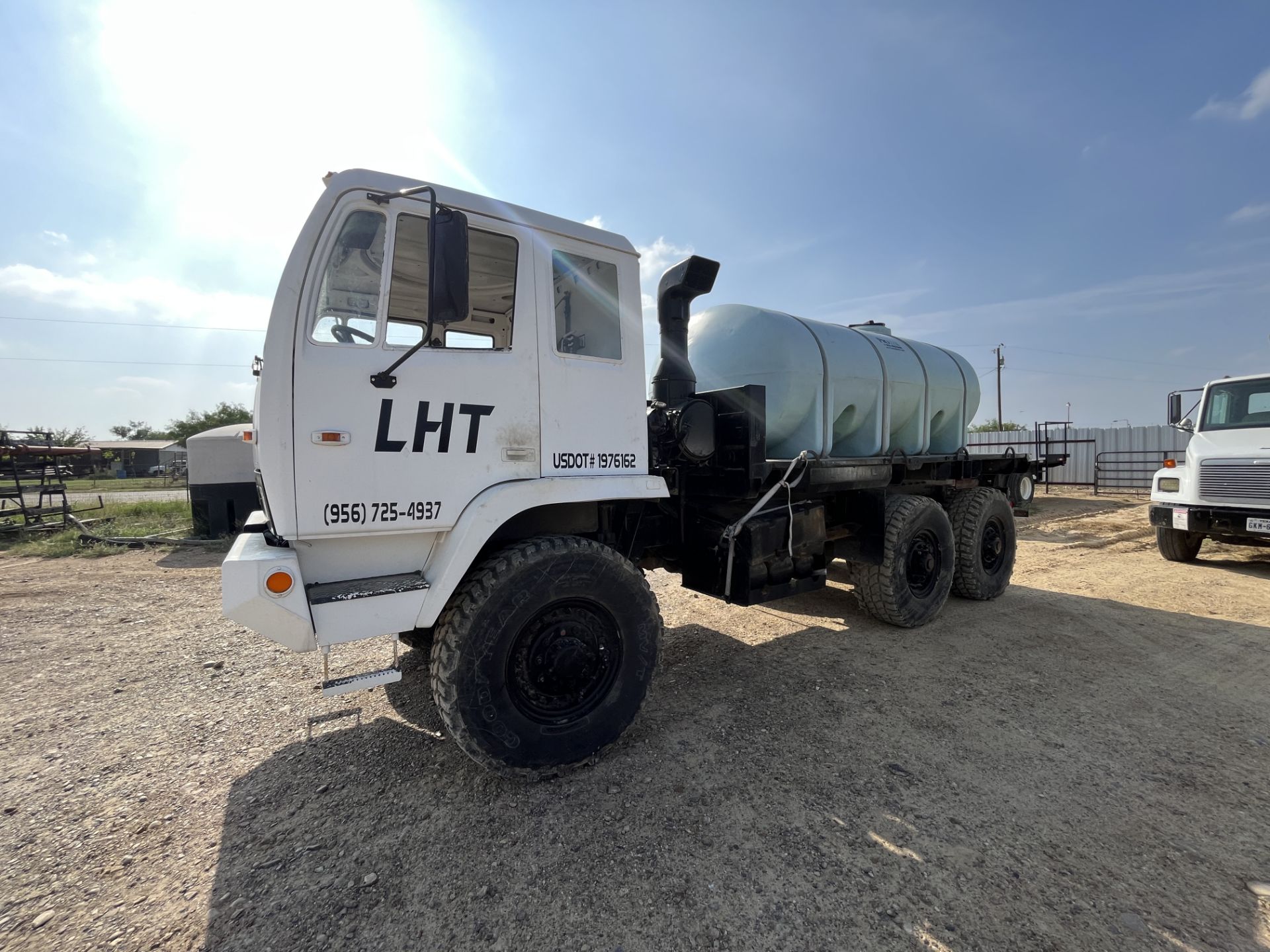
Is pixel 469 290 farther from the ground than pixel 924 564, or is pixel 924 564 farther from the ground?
pixel 469 290

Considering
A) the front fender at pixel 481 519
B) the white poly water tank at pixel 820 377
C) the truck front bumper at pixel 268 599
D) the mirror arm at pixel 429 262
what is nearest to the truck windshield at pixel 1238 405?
the white poly water tank at pixel 820 377

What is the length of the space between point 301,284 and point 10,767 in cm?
314

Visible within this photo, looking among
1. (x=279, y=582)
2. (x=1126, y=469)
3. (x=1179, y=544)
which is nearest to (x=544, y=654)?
(x=279, y=582)

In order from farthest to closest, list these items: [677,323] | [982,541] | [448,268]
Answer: [982,541]
[677,323]
[448,268]

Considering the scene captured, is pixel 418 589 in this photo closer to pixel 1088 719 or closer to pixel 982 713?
pixel 982 713

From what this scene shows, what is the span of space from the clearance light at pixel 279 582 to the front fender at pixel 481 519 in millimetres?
556

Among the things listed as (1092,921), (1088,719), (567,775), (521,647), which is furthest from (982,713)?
(521,647)

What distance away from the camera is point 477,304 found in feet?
11.2

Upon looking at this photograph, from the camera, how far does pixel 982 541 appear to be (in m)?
6.19

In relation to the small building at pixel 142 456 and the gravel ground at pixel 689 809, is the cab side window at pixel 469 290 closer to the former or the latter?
the gravel ground at pixel 689 809

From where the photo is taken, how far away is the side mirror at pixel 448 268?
2.37m

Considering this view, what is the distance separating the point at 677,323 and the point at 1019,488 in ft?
17.5

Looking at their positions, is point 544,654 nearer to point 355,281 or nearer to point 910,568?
point 355,281

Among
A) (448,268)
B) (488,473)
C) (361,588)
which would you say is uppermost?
(448,268)
